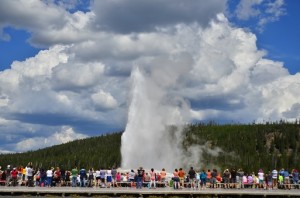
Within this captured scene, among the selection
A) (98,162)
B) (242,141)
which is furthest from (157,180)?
(242,141)

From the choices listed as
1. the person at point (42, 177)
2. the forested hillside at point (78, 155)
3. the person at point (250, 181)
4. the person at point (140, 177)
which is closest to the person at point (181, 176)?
the person at point (140, 177)

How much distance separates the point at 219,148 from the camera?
153 m

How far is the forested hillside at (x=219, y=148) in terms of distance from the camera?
5404 inches

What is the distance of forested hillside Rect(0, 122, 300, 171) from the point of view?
137 meters

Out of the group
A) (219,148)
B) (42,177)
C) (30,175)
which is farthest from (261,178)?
(219,148)

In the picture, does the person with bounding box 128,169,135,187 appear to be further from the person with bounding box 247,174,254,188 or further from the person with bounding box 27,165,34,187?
the person with bounding box 247,174,254,188

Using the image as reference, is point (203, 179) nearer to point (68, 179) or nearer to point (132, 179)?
point (132, 179)

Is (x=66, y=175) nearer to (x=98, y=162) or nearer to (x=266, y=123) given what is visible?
(x=98, y=162)

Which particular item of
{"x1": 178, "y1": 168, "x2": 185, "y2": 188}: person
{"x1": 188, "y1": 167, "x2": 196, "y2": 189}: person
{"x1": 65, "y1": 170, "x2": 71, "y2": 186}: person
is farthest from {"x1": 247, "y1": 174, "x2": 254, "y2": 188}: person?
{"x1": 65, "y1": 170, "x2": 71, "y2": 186}: person

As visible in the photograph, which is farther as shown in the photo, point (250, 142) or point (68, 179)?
point (250, 142)

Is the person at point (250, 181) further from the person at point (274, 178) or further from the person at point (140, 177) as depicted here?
the person at point (140, 177)

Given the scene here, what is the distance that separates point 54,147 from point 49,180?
148962mm

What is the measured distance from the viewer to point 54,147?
18538 centimetres

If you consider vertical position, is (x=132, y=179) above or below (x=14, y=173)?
below
